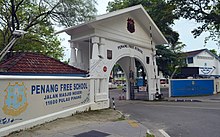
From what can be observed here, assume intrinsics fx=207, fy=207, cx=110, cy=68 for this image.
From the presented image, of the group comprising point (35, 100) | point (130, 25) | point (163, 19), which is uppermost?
point (163, 19)

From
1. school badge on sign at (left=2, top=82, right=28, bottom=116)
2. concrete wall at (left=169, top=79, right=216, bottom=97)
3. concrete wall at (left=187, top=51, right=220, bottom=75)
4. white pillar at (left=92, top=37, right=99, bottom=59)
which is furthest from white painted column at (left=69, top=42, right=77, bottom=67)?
concrete wall at (left=187, top=51, right=220, bottom=75)

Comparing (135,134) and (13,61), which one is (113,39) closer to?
(13,61)

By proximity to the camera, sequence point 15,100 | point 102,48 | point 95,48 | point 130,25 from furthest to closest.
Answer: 1. point 130,25
2. point 102,48
3. point 95,48
4. point 15,100

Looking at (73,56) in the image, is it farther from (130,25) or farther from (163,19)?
(163,19)

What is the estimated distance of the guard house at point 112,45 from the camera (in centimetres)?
1260

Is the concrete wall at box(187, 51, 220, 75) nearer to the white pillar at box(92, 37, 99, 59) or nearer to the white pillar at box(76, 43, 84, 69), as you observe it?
the white pillar at box(76, 43, 84, 69)

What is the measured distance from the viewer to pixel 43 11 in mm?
18516

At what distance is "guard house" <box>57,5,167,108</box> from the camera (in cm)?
1260

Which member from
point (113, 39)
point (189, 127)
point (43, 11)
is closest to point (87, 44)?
point (113, 39)

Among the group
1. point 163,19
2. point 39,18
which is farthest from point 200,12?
point 39,18

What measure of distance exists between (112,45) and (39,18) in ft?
28.3

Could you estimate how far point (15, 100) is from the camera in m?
6.45

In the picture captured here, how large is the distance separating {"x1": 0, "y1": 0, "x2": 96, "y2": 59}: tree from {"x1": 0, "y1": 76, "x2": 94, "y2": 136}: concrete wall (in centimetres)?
802

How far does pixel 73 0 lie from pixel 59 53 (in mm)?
8445
